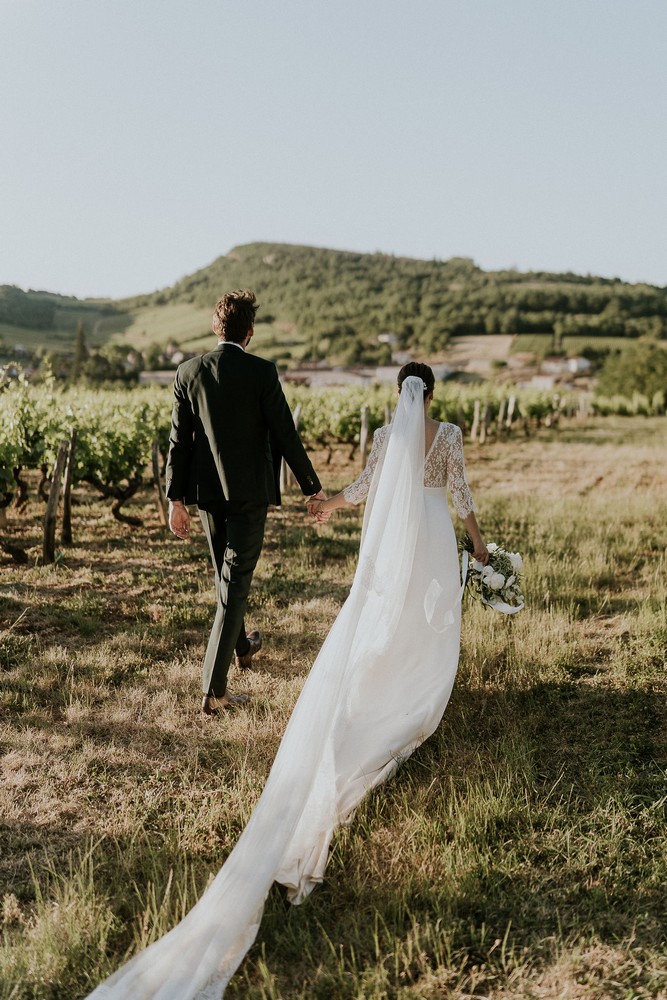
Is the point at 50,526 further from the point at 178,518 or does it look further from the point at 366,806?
the point at 366,806

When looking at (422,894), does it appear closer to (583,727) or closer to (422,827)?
(422,827)

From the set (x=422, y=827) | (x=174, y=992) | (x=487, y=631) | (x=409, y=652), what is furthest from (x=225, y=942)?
(x=487, y=631)

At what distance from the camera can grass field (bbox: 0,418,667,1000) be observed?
2.28 metres

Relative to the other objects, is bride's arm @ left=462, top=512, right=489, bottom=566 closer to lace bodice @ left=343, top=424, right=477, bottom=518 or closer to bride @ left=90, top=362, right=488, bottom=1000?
bride @ left=90, top=362, right=488, bottom=1000

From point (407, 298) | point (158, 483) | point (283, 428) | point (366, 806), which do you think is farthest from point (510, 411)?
point (407, 298)

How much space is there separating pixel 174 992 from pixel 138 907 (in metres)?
0.54

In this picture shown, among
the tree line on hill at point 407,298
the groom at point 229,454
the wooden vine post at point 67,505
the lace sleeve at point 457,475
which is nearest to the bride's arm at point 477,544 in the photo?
the lace sleeve at point 457,475

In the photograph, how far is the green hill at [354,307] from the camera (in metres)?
81.8

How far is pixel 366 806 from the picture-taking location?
9.88 ft

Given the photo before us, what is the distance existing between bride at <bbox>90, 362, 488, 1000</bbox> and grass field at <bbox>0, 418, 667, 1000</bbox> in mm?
120

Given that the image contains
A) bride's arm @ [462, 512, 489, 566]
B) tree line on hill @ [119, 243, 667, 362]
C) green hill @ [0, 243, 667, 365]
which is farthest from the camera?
tree line on hill @ [119, 243, 667, 362]

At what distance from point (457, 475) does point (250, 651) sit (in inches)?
75.6

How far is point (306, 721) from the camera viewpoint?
9.71 feet

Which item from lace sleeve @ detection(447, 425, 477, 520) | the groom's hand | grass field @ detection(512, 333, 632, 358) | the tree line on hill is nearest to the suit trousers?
the groom's hand
